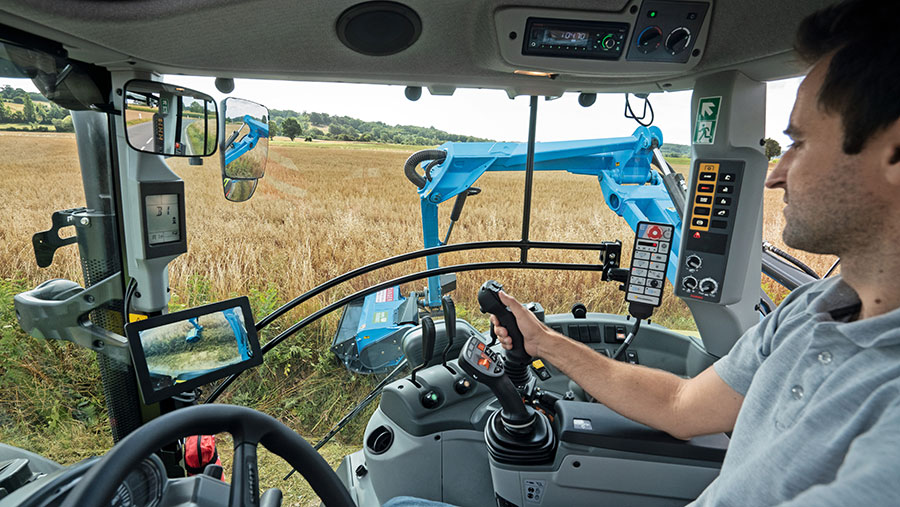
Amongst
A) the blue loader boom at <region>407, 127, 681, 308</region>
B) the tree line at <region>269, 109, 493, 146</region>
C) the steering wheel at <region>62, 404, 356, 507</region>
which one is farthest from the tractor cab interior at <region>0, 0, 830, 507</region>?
the tree line at <region>269, 109, 493, 146</region>

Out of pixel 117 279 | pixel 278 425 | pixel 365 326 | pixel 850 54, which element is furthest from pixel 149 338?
pixel 850 54

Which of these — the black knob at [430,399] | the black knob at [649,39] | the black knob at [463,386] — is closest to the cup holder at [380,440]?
the black knob at [430,399]

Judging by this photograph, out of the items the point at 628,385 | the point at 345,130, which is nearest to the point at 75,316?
the point at 628,385

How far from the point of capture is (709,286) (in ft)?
6.63

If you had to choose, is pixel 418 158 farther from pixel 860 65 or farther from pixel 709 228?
pixel 860 65

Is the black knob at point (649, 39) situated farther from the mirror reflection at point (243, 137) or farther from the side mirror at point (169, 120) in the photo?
the side mirror at point (169, 120)

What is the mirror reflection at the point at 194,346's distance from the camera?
138cm

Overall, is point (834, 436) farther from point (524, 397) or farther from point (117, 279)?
point (117, 279)

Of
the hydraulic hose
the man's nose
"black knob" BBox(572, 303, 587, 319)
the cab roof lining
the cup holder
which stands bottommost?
the cup holder

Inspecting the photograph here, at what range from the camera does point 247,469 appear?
0.79 m

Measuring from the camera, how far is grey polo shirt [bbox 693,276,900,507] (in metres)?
0.58

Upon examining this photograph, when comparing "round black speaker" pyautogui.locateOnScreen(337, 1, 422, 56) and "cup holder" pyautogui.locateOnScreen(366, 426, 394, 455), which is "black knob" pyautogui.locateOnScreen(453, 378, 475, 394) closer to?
"cup holder" pyautogui.locateOnScreen(366, 426, 394, 455)

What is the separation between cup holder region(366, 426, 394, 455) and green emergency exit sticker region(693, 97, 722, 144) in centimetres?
177

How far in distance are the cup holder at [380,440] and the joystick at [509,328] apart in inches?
22.7
